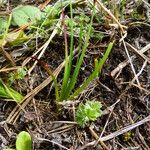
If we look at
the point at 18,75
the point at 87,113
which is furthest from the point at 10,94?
the point at 87,113

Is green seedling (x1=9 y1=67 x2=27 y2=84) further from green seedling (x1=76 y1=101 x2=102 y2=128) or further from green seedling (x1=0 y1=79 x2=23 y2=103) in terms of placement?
green seedling (x1=76 y1=101 x2=102 y2=128)

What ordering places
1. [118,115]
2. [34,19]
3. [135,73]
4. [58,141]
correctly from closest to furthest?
[58,141] < [118,115] < [135,73] < [34,19]

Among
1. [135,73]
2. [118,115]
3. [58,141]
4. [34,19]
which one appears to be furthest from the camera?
[34,19]

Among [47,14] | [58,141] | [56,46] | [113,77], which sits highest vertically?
[47,14]

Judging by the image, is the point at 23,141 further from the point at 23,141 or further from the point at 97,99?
the point at 97,99

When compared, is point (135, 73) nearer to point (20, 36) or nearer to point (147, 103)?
point (147, 103)

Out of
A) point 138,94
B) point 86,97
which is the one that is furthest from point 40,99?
point 138,94

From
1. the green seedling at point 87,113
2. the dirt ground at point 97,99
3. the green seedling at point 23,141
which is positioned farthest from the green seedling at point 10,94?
the green seedling at point 87,113

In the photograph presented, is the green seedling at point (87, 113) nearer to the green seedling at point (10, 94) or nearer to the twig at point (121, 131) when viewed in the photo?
the twig at point (121, 131)
